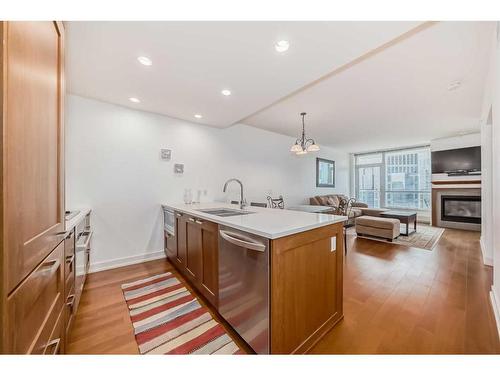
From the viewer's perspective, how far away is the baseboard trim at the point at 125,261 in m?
2.65

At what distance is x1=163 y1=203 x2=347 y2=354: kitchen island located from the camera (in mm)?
1174

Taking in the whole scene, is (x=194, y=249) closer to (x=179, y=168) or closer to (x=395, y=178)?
(x=179, y=168)

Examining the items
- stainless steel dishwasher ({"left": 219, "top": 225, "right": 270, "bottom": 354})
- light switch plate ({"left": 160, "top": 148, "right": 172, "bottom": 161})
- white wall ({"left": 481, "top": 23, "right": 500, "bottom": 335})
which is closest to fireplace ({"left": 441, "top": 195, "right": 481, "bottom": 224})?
white wall ({"left": 481, "top": 23, "right": 500, "bottom": 335})

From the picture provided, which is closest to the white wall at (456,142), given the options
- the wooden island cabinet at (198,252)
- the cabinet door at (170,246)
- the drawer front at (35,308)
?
the wooden island cabinet at (198,252)

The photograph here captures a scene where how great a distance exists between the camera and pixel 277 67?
6.27 feet

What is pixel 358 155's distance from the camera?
26.2 ft

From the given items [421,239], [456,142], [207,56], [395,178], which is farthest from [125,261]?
[395,178]

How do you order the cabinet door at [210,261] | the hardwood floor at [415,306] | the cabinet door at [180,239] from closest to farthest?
the hardwood floor at [415,306] < the cabinet door at [210,261] < the cabinet door at [180,239]

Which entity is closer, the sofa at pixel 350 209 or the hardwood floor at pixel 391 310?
the hardwood floor at pixel 391 310

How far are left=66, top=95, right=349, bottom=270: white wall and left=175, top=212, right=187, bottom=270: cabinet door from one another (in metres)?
0.78

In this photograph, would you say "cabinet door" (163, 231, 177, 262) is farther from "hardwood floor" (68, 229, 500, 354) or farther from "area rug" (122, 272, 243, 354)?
"area rug" (122, 272, 243, 354)

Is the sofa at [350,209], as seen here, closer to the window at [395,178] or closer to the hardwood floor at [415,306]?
the window at [395,178]

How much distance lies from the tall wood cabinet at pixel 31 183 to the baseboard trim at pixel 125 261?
1993mm

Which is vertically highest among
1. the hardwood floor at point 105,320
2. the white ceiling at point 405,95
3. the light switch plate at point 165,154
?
the white ceiling at point 405,95
